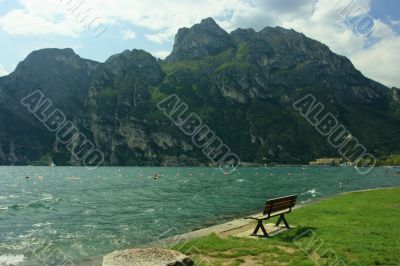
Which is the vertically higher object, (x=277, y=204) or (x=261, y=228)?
(x=277, y=204)

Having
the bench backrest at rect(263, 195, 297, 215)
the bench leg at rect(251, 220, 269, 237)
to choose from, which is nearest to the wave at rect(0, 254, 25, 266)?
the bench leg at rect(251, 220, 269, 237)

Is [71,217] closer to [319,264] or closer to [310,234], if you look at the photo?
[310,234]

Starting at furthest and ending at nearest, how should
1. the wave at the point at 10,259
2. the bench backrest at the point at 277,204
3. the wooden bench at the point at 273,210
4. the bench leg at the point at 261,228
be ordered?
the bench backrest at the point at 277,204
the wooden bench at the point at 273,210
the bench leg at the point at 261,228
the wave at the point at 10,259

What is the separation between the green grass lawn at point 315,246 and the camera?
16.0 metres

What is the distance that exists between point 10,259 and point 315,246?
15411 millimetres

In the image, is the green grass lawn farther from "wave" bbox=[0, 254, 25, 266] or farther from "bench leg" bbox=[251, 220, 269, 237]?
"wave" bbox=[0, 254, 25, 266]

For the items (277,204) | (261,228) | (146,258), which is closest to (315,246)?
(261,228)

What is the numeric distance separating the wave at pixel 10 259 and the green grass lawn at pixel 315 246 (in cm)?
841

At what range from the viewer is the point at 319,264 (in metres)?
15.2

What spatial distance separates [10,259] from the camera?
861 inches

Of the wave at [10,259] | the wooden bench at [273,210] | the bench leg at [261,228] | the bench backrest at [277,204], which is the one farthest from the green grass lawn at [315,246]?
the wave at [10,259]

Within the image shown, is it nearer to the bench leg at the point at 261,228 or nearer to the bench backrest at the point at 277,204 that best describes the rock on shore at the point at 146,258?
the bench leg at the point at 261,228

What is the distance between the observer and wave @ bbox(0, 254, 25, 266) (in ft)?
68.3

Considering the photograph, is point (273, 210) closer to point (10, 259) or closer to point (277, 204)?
→ point (277, 204)
